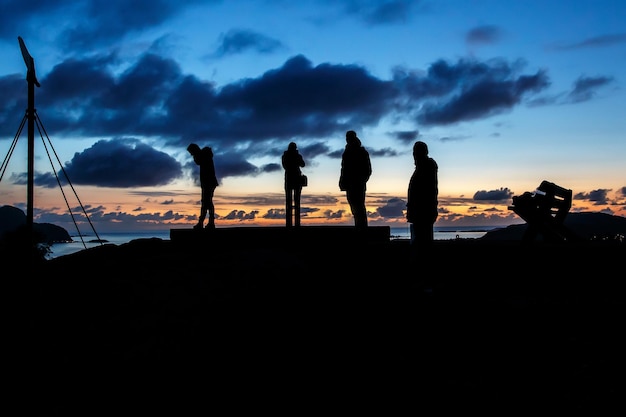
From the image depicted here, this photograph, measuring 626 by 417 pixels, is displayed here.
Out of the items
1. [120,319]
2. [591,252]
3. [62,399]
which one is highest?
[591,252]

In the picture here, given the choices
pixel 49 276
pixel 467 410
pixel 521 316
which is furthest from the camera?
pixel 49 276

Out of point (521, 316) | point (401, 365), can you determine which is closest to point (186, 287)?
point (401, 365)

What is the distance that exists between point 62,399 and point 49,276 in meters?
6.07

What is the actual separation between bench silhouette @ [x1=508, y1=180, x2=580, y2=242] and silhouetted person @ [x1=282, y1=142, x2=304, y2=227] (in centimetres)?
539

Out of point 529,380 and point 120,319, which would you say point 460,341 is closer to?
point 529,380

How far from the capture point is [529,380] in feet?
17.0

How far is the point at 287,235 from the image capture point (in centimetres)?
1357

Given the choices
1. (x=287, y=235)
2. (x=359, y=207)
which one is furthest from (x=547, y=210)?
(x=287, y=235)

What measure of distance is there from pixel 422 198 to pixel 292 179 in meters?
6.39

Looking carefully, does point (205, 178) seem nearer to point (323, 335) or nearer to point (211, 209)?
point (211, 209)

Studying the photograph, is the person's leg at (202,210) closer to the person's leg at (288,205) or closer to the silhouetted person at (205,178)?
Result: the silhouetted person at (205,178)

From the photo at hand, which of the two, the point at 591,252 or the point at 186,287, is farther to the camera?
the point at 591,252

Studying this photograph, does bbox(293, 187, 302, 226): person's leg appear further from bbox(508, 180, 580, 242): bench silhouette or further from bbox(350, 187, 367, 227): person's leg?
bbox(508, 180, 580, 242): bench silhouette

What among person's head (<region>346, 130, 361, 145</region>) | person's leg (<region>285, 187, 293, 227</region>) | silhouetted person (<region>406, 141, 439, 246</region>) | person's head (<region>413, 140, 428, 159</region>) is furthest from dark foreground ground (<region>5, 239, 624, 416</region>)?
person's leg (<region>285, 187, 293, 227</region>)
